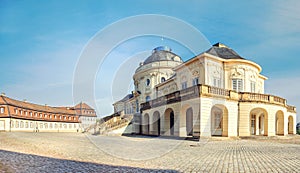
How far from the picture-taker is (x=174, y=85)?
1229 inches

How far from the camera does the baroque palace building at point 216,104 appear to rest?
19.1 metres

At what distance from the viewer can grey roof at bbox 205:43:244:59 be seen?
2605 cm

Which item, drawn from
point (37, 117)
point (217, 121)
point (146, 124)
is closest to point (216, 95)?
point (217, 121)

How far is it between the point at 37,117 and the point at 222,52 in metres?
47.6

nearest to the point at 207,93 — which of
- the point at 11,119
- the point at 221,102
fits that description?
the point at 221,102

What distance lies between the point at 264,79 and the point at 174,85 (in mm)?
12400

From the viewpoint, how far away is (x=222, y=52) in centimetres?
2683

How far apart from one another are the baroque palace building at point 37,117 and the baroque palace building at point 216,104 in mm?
15364

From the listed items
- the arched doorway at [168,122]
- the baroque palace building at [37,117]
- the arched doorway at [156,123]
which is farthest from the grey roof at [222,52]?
the baroque palace building at [37,117]

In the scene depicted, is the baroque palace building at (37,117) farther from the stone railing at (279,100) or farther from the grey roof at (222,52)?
the stone railing at (279,100)

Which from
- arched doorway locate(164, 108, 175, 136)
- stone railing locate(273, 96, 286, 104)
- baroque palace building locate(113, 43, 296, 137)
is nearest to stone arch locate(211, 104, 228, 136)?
baroque palace building locate(113, 43, 296, 137)

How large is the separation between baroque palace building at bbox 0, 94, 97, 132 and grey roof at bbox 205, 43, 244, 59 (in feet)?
67.2

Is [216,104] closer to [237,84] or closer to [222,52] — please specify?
[237,84]

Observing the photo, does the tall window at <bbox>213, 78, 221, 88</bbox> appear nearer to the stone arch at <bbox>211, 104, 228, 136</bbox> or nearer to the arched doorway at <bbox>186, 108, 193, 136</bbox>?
the stone arch at <bbox>211, 104, 228, 136</bbox>
